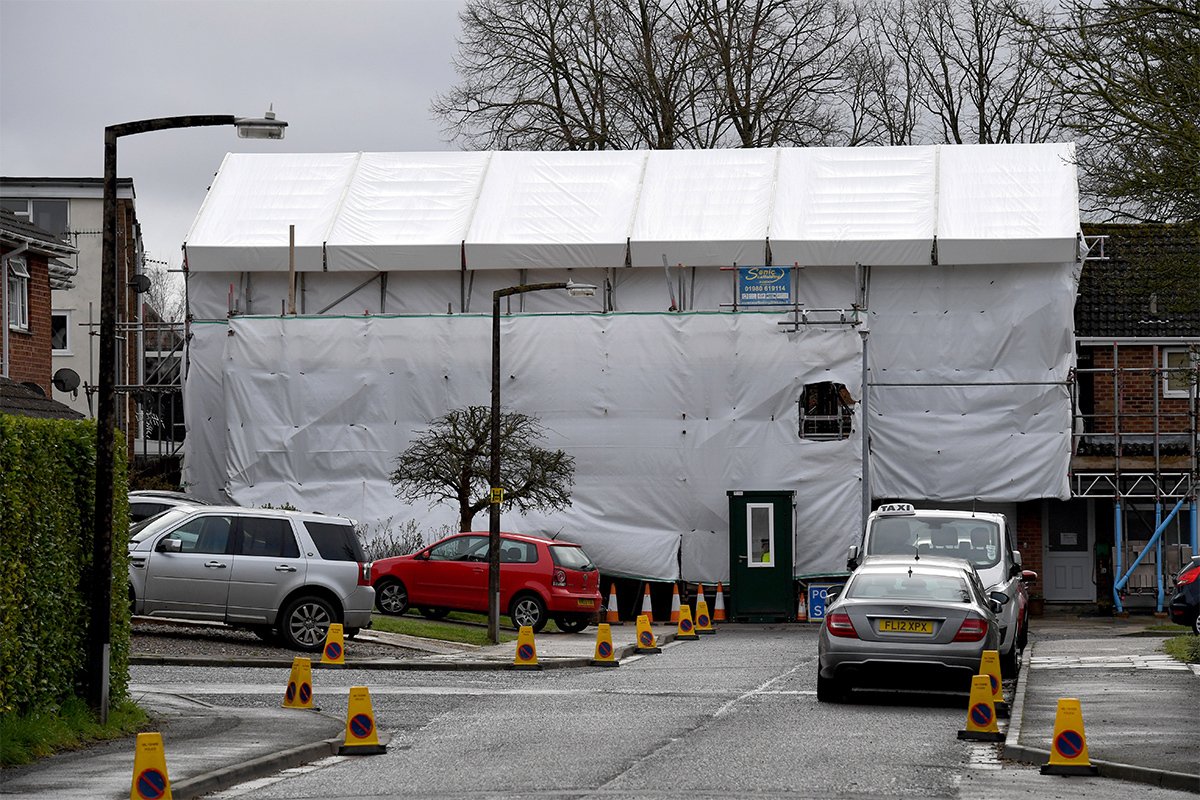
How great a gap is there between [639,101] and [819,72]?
5189 millimetres

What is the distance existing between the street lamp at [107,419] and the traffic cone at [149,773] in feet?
13.6

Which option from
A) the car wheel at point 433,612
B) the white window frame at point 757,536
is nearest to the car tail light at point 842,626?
the car wheel at point 433,612

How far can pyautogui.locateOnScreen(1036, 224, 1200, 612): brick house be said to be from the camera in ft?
128

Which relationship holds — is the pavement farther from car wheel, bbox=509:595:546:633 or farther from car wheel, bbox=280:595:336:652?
car wheel, bbox=509:595:546:633

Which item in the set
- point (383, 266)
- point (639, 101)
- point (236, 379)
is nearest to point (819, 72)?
point (639, 101)

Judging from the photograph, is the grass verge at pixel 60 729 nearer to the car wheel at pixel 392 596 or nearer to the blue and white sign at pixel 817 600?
the car wheel at pixel 392 596

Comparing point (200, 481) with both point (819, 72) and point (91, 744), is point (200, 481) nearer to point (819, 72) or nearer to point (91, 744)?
point (819, 72)

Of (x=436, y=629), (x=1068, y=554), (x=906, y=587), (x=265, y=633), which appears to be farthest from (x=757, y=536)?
(x=906, y=587)

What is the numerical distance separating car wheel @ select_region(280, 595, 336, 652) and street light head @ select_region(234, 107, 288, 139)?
30.5 feet

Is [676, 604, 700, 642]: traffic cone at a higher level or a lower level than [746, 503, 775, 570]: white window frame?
lower

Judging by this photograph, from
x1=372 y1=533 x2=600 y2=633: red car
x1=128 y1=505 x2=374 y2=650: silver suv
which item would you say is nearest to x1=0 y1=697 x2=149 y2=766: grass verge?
x1=128 y1=505 x2=374 y2=650: silver suv

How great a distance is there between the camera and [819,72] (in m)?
49.8

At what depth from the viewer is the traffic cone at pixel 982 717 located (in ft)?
47.1

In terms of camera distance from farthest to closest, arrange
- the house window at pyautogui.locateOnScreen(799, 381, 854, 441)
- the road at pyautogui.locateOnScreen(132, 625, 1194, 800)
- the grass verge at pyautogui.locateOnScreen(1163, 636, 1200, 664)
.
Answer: the house window at pyautogui.locateOnScreen(799, 381, 854, 441), the grass verge at pyautogui.locateOnScreen(1163, 636, 1200, 664), the road at pyautogui.locateOnScreen(132, 625, 1194, 800)
